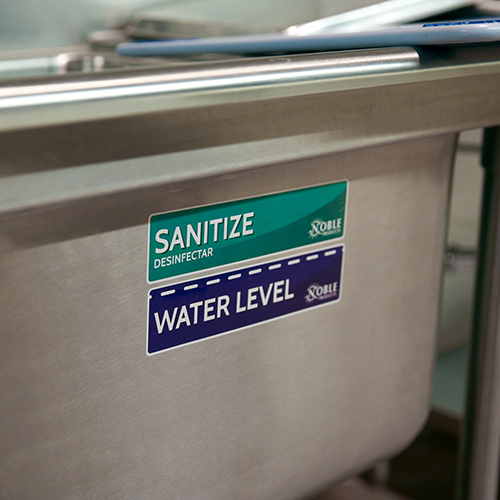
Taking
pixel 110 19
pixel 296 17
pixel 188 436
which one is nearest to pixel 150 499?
pixel 188 436

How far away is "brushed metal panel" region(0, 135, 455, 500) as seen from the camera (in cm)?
26

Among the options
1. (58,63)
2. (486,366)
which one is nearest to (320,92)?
(486,366)

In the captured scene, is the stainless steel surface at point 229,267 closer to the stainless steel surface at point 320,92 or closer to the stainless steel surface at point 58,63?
the stainless steel surface at point 320,92

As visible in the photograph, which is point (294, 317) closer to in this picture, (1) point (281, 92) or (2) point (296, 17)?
(1) point (281, 92)

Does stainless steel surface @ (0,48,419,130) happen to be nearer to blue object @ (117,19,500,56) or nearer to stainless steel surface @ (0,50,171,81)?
blue object @ (117,19,500,56)

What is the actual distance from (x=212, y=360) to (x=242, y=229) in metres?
0.06

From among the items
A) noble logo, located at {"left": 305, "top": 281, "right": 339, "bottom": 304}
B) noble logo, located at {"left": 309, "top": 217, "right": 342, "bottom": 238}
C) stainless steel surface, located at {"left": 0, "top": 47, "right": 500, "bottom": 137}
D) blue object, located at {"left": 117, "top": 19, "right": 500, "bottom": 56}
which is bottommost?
noble logo, located at {"left": 305, "top": 281, "right": 339, "bottom": 304}

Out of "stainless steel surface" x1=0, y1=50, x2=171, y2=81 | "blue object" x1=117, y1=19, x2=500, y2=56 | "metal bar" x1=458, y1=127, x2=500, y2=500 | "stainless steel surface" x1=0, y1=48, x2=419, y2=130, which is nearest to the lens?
"stainless steel surface" x1=0, y1=48, x2=419, y2=130

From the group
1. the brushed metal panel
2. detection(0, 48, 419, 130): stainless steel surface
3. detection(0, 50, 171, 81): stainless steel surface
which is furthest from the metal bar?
detection(0, 50, 171, 81): stainless steel surface

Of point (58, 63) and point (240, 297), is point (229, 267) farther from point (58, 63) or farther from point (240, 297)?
point (58, 63)

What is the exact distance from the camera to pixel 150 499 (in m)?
0.32

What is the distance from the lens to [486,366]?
0.46m

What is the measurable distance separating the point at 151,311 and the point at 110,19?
50 cm

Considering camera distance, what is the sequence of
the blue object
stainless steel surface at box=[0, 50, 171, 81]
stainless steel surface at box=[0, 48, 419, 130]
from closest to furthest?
stainless steel surface at box=[0, 48, 419, 130]
the blue object
stainless steel surface at box=[0, 50, 171, 81]
